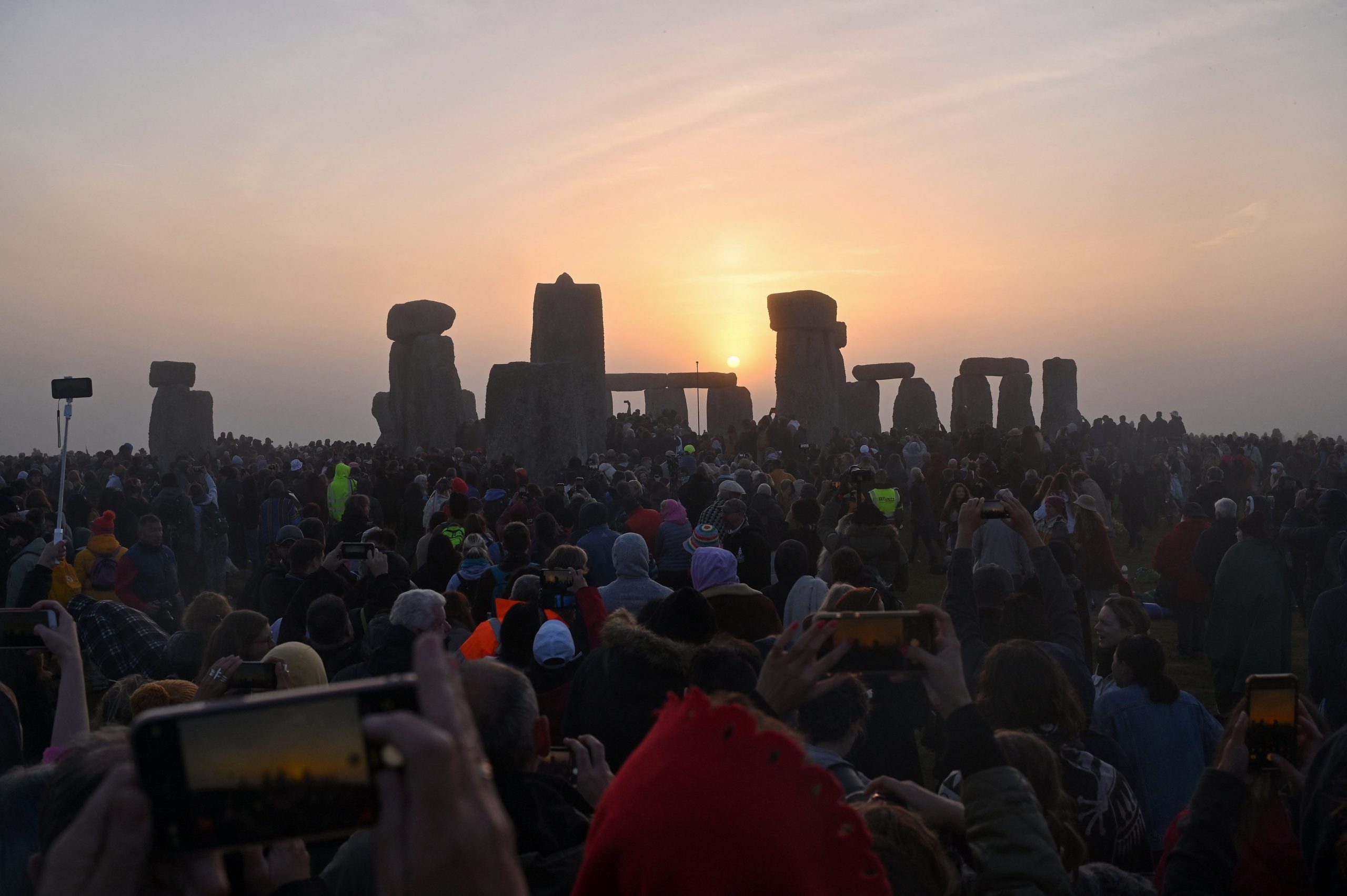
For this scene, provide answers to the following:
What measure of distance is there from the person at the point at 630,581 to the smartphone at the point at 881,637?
3.69 meters

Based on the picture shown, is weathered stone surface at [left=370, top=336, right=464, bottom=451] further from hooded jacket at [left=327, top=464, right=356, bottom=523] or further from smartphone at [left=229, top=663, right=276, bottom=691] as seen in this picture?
smartphone at [left=229, top=663, right=276, bottom=691]

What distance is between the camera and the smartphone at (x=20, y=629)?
332 cm

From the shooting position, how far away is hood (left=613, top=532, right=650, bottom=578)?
6289 millimetres

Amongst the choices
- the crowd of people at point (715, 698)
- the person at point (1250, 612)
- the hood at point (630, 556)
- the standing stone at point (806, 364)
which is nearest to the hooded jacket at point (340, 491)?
the crowd of people at point (715, 698)

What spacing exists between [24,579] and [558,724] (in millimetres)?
3669

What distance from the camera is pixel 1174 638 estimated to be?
35.1ft

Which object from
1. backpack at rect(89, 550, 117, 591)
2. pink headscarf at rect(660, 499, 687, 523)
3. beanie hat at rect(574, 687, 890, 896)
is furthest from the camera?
pink headscarf at rect(660, 499, 687, 523)

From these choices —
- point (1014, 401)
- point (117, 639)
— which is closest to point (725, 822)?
point (117, 639)

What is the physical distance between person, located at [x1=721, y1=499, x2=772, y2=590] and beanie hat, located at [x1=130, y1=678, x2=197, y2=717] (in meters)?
4.99

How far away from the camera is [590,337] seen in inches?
1057

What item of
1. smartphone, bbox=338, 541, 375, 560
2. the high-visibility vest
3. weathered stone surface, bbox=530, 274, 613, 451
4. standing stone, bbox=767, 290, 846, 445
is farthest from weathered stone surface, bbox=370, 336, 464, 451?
smartphone, bbox=338, 541, 375, 560

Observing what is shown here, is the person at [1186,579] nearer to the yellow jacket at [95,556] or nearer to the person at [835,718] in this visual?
the person at [835,718]

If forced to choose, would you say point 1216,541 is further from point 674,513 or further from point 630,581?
point 630,581

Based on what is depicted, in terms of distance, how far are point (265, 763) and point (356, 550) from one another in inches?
216
